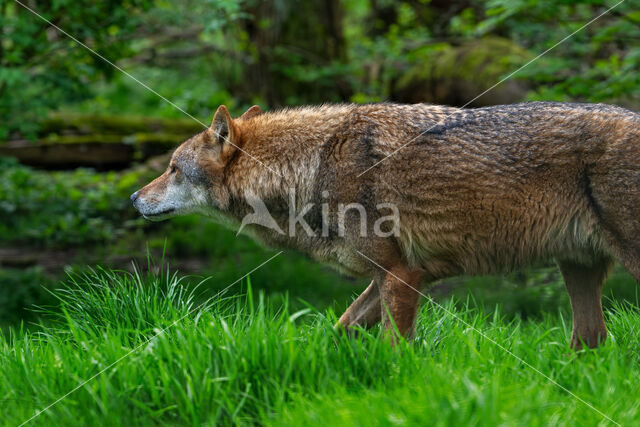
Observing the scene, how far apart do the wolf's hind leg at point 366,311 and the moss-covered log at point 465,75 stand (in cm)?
636

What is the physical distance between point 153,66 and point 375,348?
10.7 metres

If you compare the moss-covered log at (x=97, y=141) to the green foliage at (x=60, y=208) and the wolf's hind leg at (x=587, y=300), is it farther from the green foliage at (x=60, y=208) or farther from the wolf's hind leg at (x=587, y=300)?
the wolf's hind leg at (x=587, y=300)

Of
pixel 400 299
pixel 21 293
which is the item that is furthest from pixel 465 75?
pixel 400 299

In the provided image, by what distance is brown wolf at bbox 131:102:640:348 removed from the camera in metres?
4.02

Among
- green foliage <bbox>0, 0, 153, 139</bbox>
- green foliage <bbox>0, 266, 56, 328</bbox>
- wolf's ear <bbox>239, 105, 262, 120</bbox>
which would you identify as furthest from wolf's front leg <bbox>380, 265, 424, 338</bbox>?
green foliage <bbox>0, 0, 153, 139</bbox>

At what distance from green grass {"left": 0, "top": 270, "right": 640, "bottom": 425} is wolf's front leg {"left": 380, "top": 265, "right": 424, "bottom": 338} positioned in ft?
0.81

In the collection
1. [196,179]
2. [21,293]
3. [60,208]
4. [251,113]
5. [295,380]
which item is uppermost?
[251,113]

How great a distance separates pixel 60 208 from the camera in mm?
9570

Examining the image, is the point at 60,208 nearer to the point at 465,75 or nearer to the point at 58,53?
the point at 58,53

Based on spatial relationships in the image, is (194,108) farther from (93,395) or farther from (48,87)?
(93,395)

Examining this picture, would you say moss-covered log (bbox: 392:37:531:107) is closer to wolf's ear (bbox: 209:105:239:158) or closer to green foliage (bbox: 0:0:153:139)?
green foliage (bbox: 0:0:153:139)

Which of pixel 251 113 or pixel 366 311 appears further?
pixel 251 113

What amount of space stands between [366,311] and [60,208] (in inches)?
253

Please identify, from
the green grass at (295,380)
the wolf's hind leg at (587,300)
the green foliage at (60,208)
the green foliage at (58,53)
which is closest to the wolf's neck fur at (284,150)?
the green grass at (295,380)
